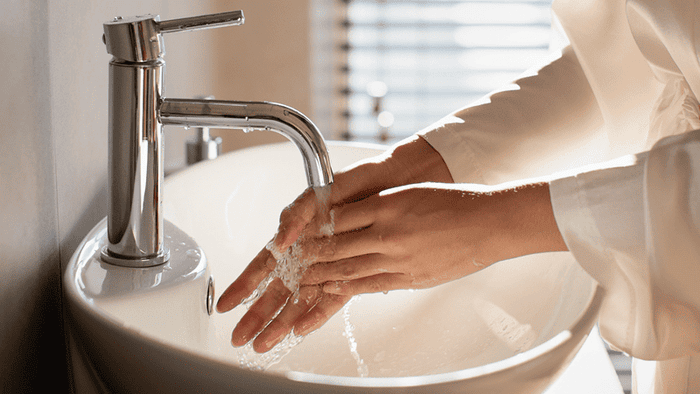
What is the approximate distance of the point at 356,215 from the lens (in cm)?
51

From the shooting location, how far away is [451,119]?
66cm

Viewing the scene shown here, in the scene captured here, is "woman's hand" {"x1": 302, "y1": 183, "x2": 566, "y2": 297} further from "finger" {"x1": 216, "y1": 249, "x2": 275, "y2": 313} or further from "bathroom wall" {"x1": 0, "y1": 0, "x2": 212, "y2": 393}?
"bathroom wall" {"x1": 0, "y1": 0, "x2": 212, "y2": 393}

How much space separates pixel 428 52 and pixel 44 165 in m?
1.23

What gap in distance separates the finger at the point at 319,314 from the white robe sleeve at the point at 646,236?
0.63 ft

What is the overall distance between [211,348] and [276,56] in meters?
0.82

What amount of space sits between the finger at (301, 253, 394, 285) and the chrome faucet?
0.09m

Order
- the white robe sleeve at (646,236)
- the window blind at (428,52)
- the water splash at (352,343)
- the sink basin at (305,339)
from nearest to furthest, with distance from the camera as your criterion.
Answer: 1. the sink basin at (305,339)
2. the white robe sleeve at (646,236)
3. the water splash at (352,343)
4. the window blind at (428,52)

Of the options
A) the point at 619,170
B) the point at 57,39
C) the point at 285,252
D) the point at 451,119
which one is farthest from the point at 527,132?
the point at 57,39

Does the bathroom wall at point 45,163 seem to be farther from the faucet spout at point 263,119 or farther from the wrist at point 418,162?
the wrist at point 418,162

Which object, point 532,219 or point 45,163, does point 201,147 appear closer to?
point 45,163

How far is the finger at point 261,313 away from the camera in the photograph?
0.51 meters

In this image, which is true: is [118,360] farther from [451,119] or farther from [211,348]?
[451,119]

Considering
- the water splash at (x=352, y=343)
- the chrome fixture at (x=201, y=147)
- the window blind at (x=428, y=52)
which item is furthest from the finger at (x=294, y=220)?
the window blind at (x=428, y=52)

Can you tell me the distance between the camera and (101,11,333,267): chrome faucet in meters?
0.42
